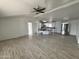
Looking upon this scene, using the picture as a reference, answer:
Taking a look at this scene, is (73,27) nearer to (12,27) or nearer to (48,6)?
(48,6)

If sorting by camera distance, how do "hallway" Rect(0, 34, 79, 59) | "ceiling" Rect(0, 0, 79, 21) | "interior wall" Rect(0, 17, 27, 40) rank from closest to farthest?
"hallway" Rect(0, 34, 79, 59)
"ceiling" Rect(0, 0, 79, 21)
"interior wall" Rect(0, 17, 27, 40)

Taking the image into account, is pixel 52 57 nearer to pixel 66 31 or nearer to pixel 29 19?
pixel 66 31

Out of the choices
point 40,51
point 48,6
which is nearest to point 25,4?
point 48,6

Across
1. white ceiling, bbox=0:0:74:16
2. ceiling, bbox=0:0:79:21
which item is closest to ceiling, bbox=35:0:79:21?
ceiling, bbox=0:0:79:21

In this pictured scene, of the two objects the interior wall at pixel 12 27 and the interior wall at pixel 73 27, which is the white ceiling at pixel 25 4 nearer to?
the interior wall at pixel 12 27

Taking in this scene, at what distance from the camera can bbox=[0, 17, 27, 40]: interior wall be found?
28.8 feet

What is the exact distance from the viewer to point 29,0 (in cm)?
537

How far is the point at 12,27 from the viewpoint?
32.3 feet

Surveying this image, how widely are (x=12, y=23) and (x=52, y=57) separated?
23.0 ft

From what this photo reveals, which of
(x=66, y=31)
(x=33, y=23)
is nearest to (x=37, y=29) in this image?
(x=33, y=23)

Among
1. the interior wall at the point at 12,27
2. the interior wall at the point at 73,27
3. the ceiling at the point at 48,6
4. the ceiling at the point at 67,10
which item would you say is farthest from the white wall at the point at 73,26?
the interior wall at the point at 12,27

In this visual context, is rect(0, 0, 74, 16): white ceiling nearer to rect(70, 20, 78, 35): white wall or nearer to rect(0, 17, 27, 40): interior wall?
rect(0, 17, 27, 40): interior wall

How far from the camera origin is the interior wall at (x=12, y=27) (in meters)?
8.79

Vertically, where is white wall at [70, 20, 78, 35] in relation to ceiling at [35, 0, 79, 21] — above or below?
below
